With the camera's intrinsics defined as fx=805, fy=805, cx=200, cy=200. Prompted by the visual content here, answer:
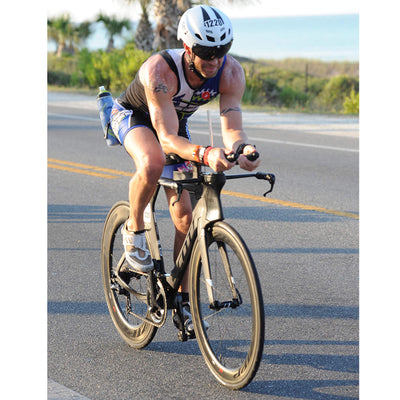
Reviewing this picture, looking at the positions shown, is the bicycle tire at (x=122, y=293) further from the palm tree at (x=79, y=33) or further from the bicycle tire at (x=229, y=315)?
the palm tree at (x=79, y=33)

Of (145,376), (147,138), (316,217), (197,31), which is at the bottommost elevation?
(145,376)

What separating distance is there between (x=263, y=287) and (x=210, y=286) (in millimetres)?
1965

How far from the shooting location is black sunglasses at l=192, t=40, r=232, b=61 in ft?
A: 13.4

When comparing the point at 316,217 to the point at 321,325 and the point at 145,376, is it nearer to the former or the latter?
the point at 321,325

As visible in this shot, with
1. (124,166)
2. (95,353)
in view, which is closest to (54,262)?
(95,353)

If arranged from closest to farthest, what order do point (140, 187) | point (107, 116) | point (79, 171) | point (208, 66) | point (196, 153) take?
point (196, 153), point (208, 66), point (140, 187), point (107, 116), point (79, 171)

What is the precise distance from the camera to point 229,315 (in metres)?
4.39

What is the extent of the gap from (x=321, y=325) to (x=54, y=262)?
8.62 feet

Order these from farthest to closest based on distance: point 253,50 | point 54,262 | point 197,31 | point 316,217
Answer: point 253,50 < point 316,217 < point 54,262 < point 197,31

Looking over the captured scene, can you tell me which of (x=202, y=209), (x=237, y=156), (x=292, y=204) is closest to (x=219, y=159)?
(x=237, y=156)

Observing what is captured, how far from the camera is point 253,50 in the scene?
182 meters

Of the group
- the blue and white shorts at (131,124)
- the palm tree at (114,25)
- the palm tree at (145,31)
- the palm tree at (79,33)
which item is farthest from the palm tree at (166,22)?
the palm tree at (79,33)

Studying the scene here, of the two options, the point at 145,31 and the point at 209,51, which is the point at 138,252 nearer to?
the point at 209,51

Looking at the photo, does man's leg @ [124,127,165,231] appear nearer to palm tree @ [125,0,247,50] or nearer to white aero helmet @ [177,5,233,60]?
white aero helmet @ [177,5,233,60]
